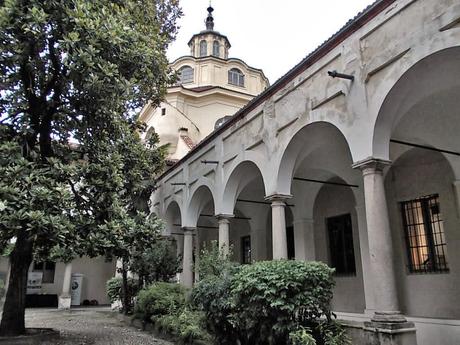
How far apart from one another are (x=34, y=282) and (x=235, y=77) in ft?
65.6

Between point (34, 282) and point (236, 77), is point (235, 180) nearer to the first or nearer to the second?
point (34, 282)

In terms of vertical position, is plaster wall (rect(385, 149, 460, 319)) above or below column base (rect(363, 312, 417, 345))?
above

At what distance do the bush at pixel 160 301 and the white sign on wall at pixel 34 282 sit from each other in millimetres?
14151

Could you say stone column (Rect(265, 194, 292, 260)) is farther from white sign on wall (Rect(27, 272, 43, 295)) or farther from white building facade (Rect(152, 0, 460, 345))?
white sign on wall (Rect(27, 272, 43, 295))

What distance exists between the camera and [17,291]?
9.81 m

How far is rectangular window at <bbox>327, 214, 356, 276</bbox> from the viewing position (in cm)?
1313

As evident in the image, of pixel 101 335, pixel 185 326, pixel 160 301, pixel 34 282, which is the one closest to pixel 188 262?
pixel 160 301

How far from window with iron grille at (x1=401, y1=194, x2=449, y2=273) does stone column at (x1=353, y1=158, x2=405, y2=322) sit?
13.9 feet

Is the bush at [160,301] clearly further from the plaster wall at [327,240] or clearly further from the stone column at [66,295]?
the stone column at [66,295]

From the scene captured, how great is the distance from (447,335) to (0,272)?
→ 24214 mm

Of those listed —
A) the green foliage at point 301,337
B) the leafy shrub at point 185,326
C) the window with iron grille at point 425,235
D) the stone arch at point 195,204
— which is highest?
the stone arch at point 195,204

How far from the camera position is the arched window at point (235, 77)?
101 ft

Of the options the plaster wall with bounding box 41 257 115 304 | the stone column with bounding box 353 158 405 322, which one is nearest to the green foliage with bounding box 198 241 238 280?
the stone column with bounding box 353 158 405 322

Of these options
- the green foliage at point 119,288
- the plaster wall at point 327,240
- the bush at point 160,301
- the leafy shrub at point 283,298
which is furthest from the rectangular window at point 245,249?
the leafy shrub at point 283,298
